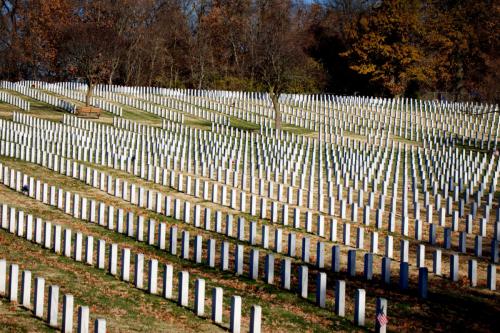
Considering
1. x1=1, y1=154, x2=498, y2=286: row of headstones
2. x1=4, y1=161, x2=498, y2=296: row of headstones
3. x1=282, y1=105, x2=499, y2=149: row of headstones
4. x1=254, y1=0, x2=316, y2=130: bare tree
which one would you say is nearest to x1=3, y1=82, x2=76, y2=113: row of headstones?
x1=254, y1=0, x2=316, y2=130: bare tree

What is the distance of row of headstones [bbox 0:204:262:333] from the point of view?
37.4ft

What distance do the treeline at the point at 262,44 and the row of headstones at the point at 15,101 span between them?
671 cm

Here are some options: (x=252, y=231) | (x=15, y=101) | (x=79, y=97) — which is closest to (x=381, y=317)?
(x=252, y=231)

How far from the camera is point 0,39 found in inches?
2913

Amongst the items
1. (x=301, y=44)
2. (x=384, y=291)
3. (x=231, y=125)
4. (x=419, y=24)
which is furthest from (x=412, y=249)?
(x=301, y=44)

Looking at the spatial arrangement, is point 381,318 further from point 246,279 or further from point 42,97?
point 42,97

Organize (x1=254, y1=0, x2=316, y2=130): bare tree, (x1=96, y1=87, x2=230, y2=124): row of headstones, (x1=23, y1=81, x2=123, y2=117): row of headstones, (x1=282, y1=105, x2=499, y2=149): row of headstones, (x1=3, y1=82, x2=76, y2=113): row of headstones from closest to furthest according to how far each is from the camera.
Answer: (x1=282, y1=105, x2=499, y2=149): row of headstones < (x1=96, y1=87, x2=230, y2=124): row of headstones < (x1=23, y1=81, x2=123, y2=117): row of headstones < (x1=3, y1=82, x2=76, y2=113): row of headstones < (x1=254, y1=0, x2=316, y2=130): bare tree

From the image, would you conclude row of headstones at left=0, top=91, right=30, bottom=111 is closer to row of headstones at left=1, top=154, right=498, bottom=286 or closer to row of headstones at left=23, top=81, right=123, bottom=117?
row of headstones at left=23, top=81, right=123, bottom=117

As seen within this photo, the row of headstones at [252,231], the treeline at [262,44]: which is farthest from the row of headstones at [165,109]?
the row of headstones at [252,231]

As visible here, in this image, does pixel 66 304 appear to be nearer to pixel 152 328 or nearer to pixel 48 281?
pixel 152 328

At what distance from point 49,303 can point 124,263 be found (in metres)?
2.79

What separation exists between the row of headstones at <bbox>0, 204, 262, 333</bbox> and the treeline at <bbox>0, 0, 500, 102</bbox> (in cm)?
4104

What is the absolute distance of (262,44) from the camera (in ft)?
213

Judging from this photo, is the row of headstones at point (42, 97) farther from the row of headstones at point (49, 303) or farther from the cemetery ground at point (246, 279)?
the row of headstones at point (49, 303)
